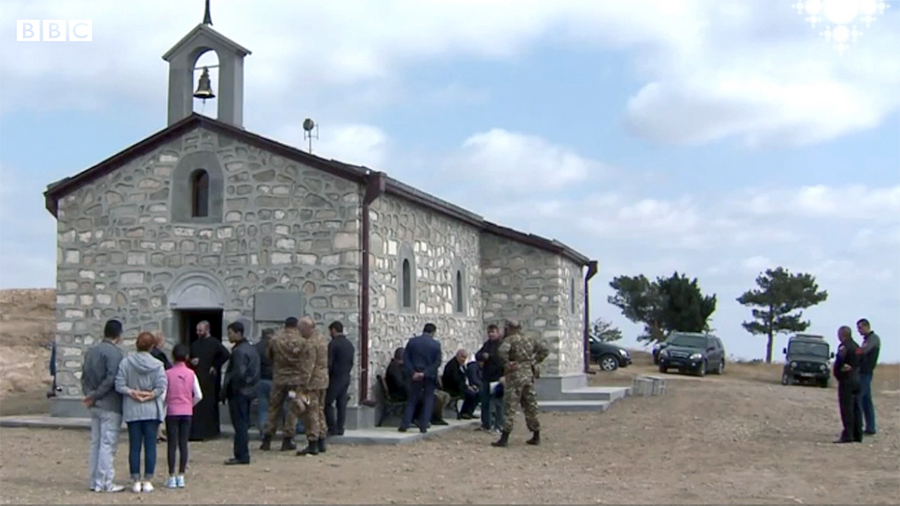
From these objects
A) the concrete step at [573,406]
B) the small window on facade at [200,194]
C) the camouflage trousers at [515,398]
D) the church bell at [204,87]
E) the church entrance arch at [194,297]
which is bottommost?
the concrete step at [573,406]

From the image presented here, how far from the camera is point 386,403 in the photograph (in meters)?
16.2

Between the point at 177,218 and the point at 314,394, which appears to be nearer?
the point at 314,394

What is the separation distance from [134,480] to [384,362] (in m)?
6.18

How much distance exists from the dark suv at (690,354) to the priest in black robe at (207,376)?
67.7 feet

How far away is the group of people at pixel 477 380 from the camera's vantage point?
46.9 feet

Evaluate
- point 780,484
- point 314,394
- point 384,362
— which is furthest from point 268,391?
point 780,484

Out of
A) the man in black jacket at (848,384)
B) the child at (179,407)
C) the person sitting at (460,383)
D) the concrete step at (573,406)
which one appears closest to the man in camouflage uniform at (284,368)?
the child at (179,407)

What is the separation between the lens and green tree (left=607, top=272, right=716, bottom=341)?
1880 inches

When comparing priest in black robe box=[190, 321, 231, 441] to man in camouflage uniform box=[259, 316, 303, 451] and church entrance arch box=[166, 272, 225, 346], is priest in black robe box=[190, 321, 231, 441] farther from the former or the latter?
church entrance arch box=[166, 272, 225, 346]

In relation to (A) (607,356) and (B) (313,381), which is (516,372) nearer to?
(B) (313,381)

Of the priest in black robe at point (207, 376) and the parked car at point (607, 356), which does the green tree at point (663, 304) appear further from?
the priest in black robe at point (207, 376)

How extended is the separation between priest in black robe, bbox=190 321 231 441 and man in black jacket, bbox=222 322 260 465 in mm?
1129

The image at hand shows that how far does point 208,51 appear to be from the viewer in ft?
55.6

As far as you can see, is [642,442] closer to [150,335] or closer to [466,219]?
[466,219]
